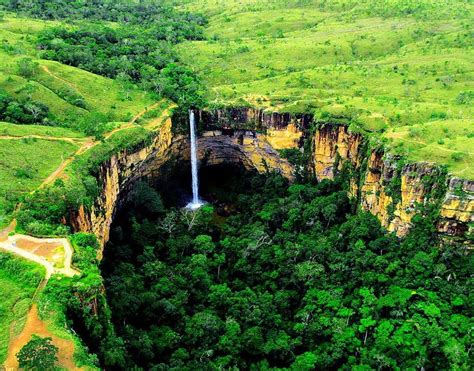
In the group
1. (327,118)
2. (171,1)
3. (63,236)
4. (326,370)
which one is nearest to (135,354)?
(63,236)

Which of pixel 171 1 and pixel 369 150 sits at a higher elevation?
pixel 171 1

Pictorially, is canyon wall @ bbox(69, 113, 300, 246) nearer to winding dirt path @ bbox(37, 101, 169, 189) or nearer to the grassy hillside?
winding dirt path @ bbox(37, 101, 169, 189)

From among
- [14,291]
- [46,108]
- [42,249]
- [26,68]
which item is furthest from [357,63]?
[14,291]

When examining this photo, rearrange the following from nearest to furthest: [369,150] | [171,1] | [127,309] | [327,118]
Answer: [127,309], [369,150], [327,118], [171,1]

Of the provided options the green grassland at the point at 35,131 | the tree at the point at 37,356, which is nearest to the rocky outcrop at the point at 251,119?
the green grassland at the point at 35,131

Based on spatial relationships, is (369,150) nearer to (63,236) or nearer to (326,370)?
(326,370)

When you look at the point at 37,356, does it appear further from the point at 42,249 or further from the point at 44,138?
the point at 44,138
